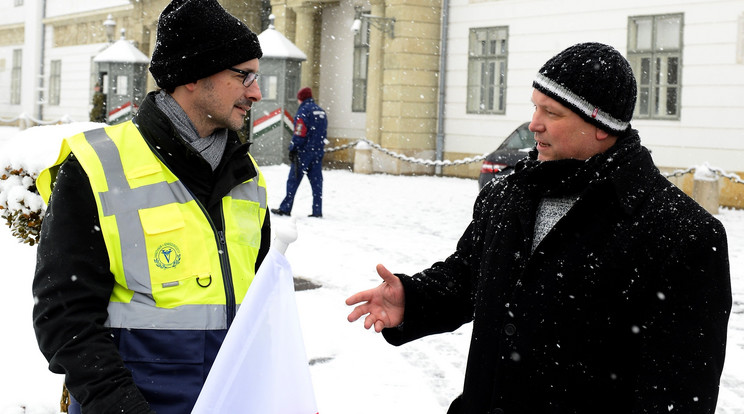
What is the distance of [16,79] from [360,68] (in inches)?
864

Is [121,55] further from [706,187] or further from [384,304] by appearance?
[384,304]

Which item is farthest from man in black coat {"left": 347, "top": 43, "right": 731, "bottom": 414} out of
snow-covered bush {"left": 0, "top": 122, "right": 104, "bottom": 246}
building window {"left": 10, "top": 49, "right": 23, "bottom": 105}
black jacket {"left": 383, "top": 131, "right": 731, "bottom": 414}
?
building window {"left": 10, "top": 49, "right": 23, "bottom": 105}

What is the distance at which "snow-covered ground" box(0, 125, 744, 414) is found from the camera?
4598mm

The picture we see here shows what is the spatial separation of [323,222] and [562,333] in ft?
31.7

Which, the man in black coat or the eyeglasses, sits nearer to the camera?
the man in black coat

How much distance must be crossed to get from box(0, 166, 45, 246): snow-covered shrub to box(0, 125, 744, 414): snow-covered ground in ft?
0.43

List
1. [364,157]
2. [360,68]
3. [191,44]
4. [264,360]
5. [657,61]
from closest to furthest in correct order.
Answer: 1. [264,360]
2. [191,44]
3. [657,61]
4. [364,157]
5. [360,68]

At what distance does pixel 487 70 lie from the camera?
19.6 m

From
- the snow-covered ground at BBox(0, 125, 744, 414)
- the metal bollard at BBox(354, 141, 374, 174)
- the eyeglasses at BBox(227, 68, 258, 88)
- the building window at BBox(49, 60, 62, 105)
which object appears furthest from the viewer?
the building window at BBox(49, 60, 62, 105)

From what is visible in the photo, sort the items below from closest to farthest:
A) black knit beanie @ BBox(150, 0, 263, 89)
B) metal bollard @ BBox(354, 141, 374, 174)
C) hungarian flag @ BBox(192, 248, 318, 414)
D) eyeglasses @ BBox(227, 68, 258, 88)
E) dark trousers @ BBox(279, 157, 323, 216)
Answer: hungarian flag @ BBox(192, 248, 318, 414), black knit beanie @ BBox(150, 0, 263, 89), eyeglasses @ BBox(227, 68, 258, 88), dark trousers @ BBox(279, 157, 323, 216), metal bollard @ BBox(354, 141, 374, 174)

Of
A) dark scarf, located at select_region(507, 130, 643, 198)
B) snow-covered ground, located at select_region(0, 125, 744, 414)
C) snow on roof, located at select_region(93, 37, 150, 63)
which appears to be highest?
snow on roof, located at select_region(93, 37, 150, 63)

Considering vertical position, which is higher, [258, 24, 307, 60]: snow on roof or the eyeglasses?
[258, 24, 307, 60]: snow on roof

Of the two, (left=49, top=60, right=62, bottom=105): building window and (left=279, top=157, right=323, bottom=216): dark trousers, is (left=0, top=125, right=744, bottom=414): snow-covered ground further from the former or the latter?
(left=49, top=60, right=62, bottom=105): building window

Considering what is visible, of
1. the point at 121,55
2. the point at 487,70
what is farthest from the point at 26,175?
the point at 121,55
